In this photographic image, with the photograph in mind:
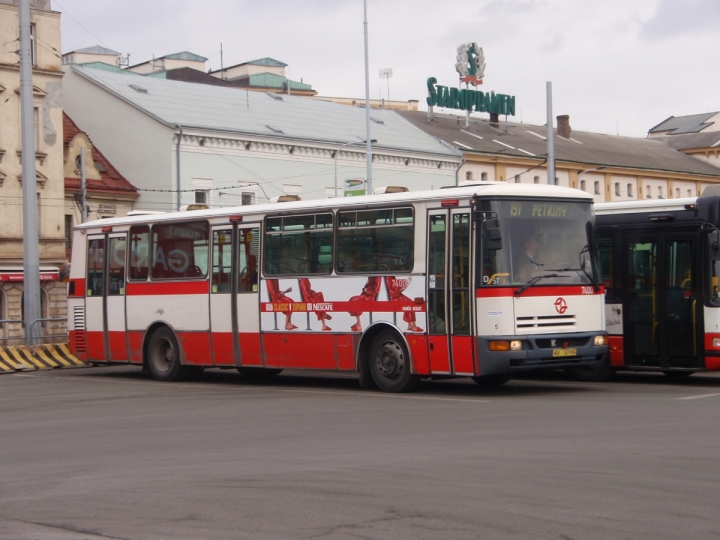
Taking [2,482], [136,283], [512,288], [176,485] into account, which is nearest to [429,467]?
[176,485]

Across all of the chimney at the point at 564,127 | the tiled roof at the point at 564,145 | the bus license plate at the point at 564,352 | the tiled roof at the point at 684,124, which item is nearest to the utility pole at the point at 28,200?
the bus license plate at the point at 564,352

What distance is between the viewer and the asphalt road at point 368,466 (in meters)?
7.64

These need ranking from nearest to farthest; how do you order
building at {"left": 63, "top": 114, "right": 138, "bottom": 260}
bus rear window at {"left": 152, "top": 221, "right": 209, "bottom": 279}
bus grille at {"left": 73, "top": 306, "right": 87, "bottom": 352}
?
bus rear window at {"left": 152, "top": 221, "right": 209, "bottom": 279}, bus grille at {"left": 73, "top": 306, "right": 87, "bottom": 352}, building at {"left": 63, "top": 114, "right": 138, "bottom": 260}

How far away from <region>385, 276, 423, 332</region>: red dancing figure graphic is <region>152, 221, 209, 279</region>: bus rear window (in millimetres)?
4476

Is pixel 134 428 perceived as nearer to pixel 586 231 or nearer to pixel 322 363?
pixel 322 363

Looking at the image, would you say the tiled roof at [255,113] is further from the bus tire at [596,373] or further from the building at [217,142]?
the bus tire at [596,373]

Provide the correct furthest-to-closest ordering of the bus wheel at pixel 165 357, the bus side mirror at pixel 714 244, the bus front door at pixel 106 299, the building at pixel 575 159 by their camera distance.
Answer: the building at pixel 575 159
the bus front door at pixel 106 299
the bus wheel at pixel 165 357
the bus side mirror at pixel 714 244

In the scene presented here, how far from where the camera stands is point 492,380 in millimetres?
18875

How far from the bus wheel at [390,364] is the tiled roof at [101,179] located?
35313 millimetres

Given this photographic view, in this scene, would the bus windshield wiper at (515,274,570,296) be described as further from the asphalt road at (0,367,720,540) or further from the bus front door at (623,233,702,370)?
the bus front door at (623,233,702,370)

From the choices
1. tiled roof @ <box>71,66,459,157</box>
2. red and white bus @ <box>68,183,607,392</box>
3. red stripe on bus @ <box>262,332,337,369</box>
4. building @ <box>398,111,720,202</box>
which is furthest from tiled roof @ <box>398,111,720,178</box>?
red stripe on bus @ <box>262,332,337,369</box>

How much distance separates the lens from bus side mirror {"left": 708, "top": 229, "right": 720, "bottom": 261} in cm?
1803

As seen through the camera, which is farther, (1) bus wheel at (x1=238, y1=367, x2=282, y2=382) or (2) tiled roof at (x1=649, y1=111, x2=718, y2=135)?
(2) tiled roof at (x1=649, y1=111, x2=718, y2=135)

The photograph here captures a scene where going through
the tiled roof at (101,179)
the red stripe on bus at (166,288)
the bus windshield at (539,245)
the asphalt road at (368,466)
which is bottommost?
the asphalt road at (368,466)
